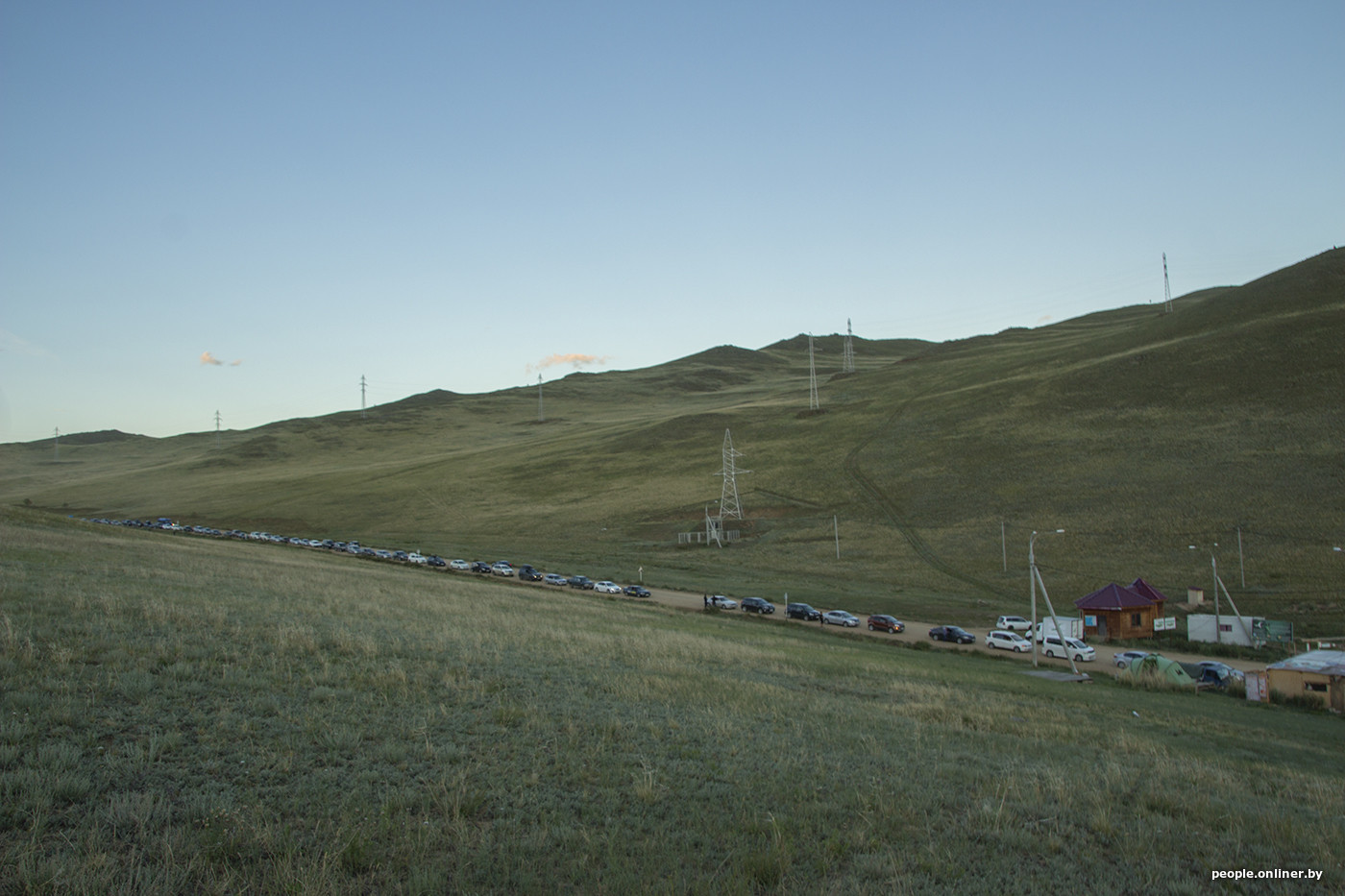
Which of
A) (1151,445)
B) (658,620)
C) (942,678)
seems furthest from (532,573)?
(1151,445)

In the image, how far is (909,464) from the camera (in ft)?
281

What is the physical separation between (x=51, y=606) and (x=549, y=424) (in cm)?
15594

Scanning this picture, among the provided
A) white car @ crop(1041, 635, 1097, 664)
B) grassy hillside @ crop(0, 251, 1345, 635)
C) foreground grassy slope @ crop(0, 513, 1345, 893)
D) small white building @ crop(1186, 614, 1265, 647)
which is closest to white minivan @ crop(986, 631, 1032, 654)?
white car @ crop(1041, 635, 1097, 664)

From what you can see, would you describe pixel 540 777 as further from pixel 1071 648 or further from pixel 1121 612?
pixel 1121 612

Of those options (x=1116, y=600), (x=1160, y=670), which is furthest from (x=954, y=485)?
(x=1160, y=670)

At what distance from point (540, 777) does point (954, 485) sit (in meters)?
74.0

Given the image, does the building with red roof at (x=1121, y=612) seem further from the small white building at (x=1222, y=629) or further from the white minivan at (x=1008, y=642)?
the white minivan at (x=1008, y=642)

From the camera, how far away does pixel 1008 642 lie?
35.9 metres

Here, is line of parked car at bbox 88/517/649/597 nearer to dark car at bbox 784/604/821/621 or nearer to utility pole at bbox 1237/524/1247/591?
dark car at bbox 784/604/821/621

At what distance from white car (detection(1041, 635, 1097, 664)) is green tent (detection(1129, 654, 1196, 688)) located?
3.88m

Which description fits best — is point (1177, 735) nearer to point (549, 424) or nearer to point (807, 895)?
point (807, 895)

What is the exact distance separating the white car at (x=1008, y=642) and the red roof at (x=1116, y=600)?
838 centimetres

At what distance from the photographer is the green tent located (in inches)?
1099

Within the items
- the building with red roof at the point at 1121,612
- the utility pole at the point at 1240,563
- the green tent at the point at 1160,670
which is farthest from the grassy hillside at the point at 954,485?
the green tent at the point at 1160,670
